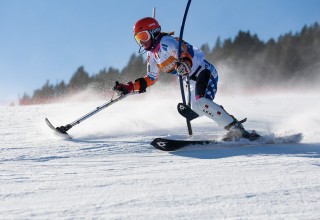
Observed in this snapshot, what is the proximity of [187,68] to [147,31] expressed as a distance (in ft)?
2.97

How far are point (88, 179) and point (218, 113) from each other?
2546 mm

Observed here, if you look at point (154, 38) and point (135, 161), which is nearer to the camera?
point (135, 161)

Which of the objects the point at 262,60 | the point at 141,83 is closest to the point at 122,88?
the point at 141,83

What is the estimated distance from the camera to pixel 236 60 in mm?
51844

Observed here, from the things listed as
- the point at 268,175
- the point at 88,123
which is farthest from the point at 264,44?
the point at 268,175

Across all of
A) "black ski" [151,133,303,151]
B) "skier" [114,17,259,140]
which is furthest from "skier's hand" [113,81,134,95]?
"black ski" [151,133,303,151]

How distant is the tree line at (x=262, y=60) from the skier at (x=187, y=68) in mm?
40159

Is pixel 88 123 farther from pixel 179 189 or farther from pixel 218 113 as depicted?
pixel 179 189

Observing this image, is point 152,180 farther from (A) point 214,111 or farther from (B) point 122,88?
(B) point 122,88

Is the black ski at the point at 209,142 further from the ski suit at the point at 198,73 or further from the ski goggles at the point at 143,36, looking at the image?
the ski goggles at the point at 143,36

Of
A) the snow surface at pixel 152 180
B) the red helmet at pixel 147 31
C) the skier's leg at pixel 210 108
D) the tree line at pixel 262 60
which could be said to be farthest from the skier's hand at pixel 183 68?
the tree line at pixel 262 60

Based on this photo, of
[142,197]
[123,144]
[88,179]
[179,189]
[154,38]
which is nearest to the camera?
[142,197]

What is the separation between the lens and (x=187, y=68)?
5184 mm

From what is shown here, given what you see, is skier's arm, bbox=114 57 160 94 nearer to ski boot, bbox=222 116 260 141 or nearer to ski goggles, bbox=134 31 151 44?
ski goggles, bbox=134 31 151 44
